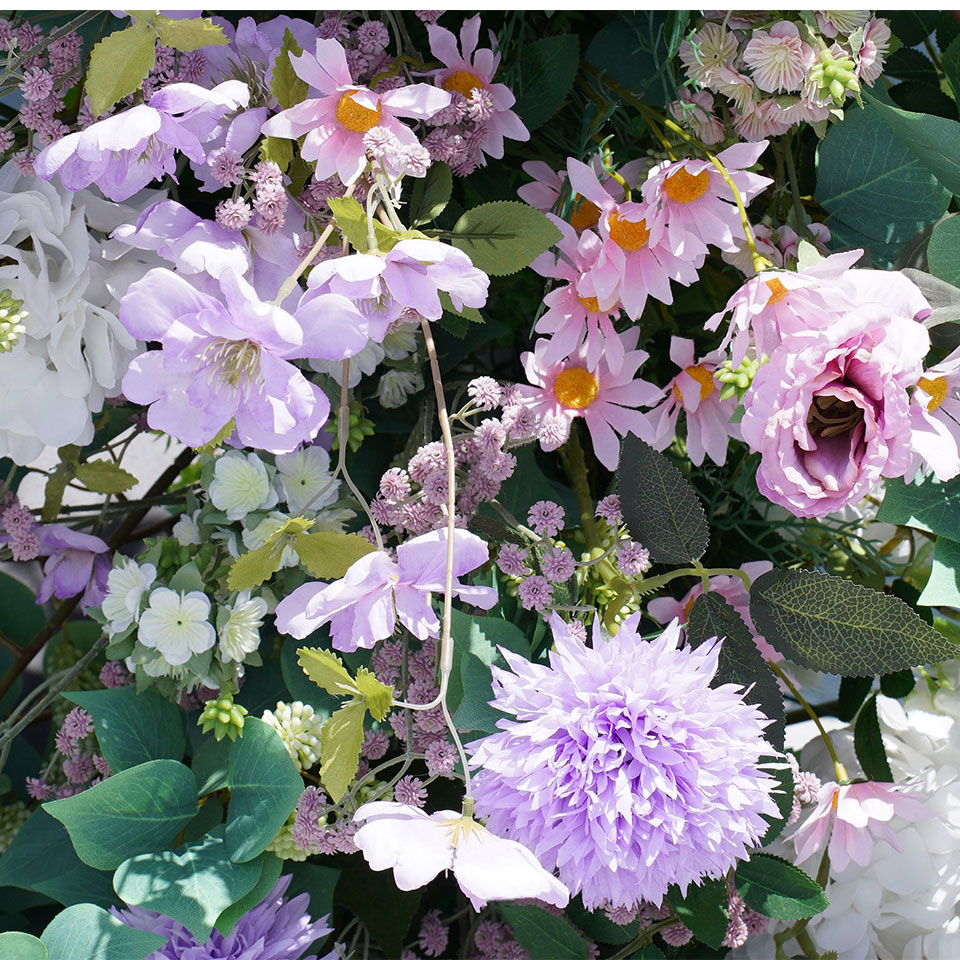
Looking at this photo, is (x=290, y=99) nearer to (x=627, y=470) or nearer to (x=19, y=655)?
(x=627, y=470)

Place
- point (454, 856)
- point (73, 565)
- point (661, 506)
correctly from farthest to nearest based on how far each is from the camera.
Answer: point (73, 565)
point (661, 506)
point (454, 856)

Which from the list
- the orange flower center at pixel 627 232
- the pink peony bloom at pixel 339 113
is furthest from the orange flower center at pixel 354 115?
the orange flower center at pixel 627 232

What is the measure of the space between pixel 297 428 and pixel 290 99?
0.42 ft

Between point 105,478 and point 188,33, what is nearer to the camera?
point 188,33

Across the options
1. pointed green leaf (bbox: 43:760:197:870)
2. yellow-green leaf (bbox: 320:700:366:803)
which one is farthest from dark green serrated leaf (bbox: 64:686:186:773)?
yellow-green leaf (bbox: 320:700:366:803)

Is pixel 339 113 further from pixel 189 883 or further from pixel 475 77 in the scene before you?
pixel 189 883

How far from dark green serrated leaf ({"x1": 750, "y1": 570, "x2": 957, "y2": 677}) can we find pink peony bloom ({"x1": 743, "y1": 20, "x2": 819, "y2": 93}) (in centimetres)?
19

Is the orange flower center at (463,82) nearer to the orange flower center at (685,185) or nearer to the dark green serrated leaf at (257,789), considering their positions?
the orange flower center at (685,185)

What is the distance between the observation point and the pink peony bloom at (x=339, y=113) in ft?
1.14

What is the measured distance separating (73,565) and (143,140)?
24 centimetres

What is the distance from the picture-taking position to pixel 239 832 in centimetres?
40

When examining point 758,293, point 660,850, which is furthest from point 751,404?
point 660,850

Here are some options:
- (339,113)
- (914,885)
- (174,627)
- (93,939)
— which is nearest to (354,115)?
(339,113)

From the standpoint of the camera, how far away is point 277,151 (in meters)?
0.36
